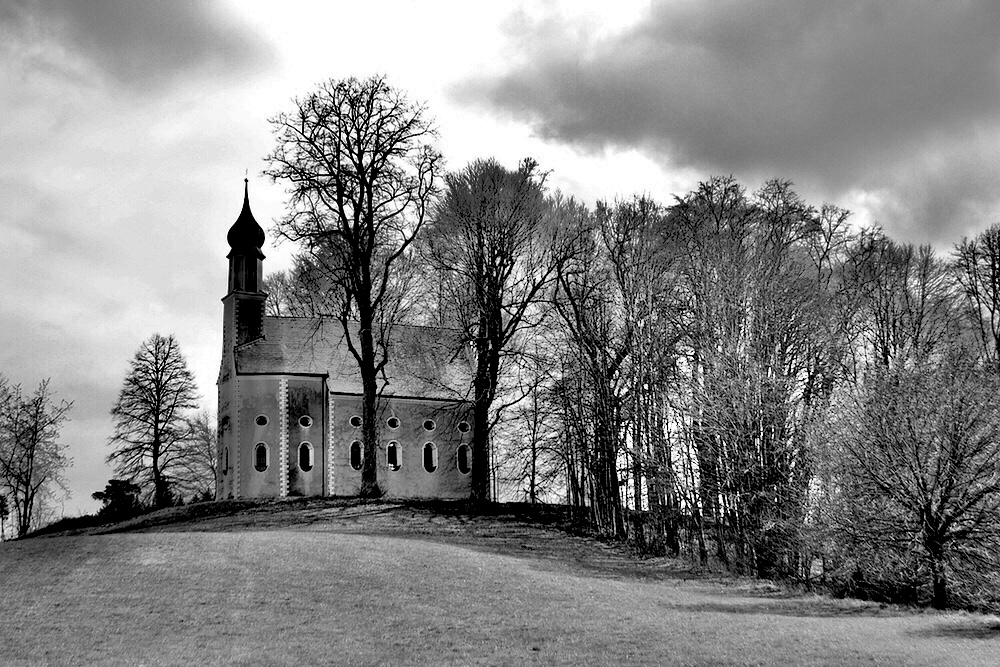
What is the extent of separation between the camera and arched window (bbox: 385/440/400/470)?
51344 millimetres

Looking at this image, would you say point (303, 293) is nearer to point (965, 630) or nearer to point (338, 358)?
point (338, 358)

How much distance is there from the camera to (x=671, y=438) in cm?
3036

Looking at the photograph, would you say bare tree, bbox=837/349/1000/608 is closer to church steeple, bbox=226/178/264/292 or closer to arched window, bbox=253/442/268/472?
arched window, bbox=253/442/268/472

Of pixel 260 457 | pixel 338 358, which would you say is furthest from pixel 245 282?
pixel 260 457

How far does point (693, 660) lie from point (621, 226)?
21288mm

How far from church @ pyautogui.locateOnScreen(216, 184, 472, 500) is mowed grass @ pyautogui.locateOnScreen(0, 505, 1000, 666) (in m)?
20.9

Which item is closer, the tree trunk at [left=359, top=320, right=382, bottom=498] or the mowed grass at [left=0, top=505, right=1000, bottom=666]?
the mowed grass at [left=0, top=505, right=1000, bottom=666]

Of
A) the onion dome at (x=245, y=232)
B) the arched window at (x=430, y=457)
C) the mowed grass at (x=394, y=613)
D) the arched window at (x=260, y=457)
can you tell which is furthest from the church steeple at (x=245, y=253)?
the mowed grass at (x=394, y=613)

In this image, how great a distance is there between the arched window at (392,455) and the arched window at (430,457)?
4.85ft

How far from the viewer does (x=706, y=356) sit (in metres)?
29.4

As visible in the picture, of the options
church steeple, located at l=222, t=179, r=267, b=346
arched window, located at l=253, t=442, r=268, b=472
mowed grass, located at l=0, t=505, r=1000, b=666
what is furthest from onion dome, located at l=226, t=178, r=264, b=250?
mowed grass, located at l=0, t=505, r=1000, b=666

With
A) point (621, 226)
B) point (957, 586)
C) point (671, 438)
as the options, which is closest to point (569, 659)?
point (957, 586)

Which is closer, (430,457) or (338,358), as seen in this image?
(338,358)

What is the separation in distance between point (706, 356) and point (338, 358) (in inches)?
1020
